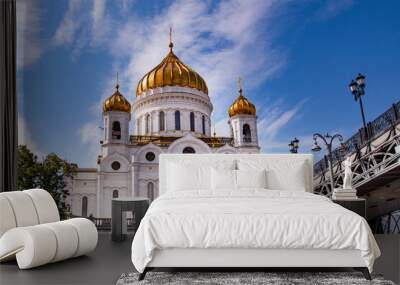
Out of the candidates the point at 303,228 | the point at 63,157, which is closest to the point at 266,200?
the point at 303,228

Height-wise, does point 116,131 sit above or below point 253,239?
above

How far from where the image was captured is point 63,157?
6070 mm

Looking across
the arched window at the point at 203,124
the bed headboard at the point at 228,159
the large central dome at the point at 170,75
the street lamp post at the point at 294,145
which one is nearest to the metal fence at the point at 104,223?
A: the bed headboard at the point at 228,159

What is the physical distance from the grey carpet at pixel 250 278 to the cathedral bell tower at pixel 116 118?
3254mm

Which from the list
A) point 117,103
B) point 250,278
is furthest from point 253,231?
point 117,103

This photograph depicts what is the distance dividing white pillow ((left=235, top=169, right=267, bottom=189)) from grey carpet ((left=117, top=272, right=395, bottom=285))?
140 cm

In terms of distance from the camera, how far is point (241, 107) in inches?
233

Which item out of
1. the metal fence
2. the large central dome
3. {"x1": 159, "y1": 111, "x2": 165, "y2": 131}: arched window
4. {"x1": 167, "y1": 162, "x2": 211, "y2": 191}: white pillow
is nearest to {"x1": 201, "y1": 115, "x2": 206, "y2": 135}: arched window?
the large central dome

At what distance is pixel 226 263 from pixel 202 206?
1.58 feet

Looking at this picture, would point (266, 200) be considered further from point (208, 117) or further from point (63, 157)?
point (63, 157)

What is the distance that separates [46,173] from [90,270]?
126 inches

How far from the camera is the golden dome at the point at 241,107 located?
19.2 feet

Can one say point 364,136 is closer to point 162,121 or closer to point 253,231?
point 162,121

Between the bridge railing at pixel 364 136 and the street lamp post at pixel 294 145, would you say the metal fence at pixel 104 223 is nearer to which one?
the street lamp post at pixel 294 145
